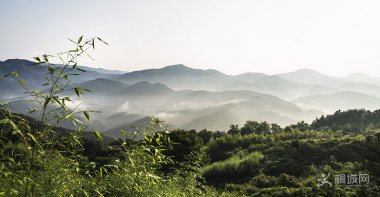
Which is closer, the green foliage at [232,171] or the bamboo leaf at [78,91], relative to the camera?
the bamboo leaf at [78,91]

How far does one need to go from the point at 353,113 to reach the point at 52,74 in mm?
96401

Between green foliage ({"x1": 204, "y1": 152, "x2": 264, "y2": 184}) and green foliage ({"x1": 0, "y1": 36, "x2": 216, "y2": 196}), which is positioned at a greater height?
green foliage ({"x1": 0, "y1": 36, "x2": 216, "y2": 196})

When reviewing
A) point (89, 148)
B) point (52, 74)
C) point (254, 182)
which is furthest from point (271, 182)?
point (52, 74)

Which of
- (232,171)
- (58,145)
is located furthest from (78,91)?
(232,171)

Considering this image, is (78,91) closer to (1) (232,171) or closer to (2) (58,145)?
(2) (58,145)

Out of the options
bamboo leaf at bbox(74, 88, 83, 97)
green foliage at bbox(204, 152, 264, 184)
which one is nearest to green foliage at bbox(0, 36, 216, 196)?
bamboo leaf at bbox(74, 88, 83, 97)

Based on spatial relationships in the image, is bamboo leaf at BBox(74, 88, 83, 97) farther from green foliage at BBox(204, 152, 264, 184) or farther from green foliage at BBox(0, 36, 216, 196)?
green foliage at BBox(204, 152, 264, 184)

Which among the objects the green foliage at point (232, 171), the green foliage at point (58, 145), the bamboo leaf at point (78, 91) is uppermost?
the bamboo leaf at point (78, 91)

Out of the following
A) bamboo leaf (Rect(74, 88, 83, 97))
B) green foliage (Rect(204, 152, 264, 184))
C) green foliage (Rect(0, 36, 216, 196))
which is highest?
bamboo leaf (Rect(74, 88, 83, 97))

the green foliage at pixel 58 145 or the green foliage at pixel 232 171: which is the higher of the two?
the green foliage at pixel 58 145

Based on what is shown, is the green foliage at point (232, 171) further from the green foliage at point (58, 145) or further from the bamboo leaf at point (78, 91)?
the bamboo leaf at point (78, 91)

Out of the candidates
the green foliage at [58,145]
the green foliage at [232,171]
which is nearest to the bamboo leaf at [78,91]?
the green foliage at [58,145]

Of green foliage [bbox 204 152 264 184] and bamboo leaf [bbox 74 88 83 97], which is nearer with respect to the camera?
bamboo leaf [bbox 74 88 83 97]

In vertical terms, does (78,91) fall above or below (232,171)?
above
